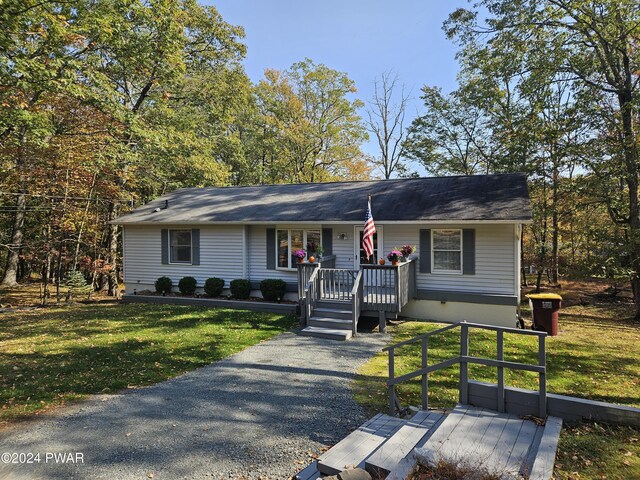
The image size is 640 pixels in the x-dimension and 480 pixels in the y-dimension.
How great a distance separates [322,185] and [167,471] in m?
13.1

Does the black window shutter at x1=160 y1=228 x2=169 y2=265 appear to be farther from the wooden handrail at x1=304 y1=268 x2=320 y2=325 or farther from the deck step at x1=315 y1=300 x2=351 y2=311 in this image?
the deck step at x1=315 y1=300 x2=351 y2=311

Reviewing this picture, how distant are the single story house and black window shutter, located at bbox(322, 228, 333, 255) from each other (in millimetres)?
33

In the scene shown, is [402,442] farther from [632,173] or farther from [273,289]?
[632,173]

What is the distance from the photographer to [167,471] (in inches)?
143

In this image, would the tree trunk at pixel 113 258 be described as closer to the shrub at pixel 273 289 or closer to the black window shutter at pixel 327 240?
the shrub at pixel 273 289

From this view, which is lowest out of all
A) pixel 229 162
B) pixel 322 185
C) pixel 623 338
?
pixel 623 338

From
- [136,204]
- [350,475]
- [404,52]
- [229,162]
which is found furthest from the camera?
[229,162]

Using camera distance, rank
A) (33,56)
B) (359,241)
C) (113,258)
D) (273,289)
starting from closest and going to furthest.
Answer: (33,56), (359,241), (273,289), (113,258)

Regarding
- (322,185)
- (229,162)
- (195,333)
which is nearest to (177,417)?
(195,333)

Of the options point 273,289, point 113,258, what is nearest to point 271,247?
point 273,289

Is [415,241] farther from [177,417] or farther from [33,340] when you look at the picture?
[33,340]

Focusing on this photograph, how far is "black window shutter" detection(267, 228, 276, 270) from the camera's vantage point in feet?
42.1

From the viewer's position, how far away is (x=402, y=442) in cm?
366

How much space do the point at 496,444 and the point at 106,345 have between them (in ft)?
25.7
